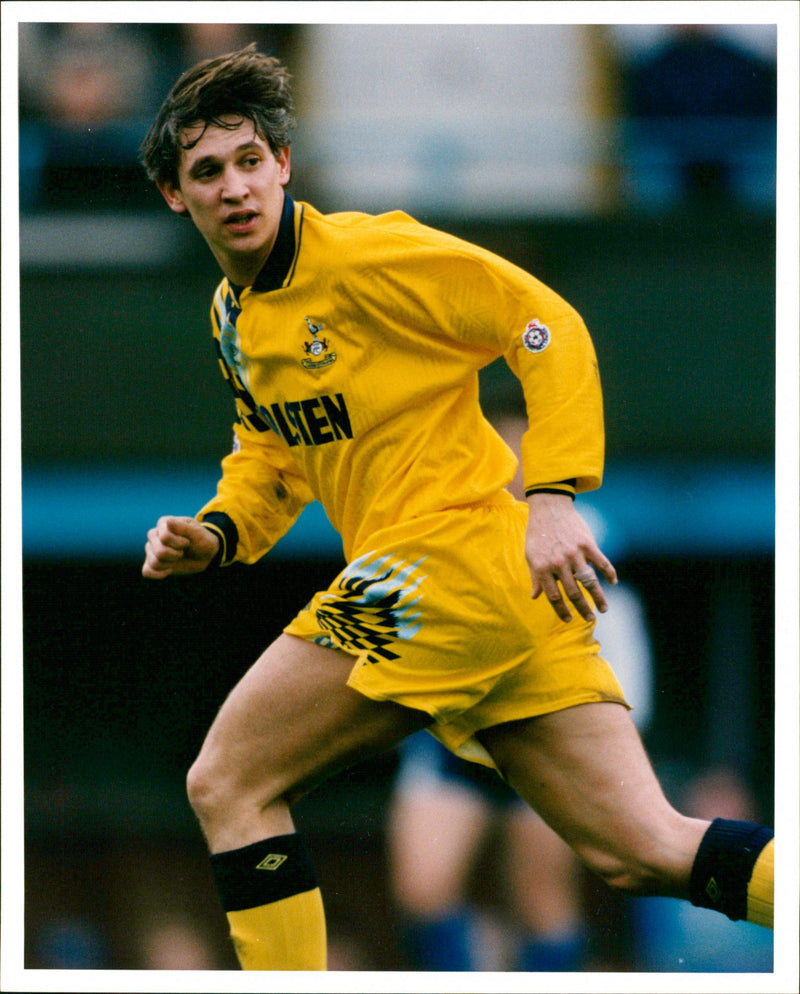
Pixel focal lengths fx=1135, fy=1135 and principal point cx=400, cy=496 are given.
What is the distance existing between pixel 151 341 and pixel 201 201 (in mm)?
1053

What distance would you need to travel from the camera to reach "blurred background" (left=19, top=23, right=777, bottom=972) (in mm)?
3154

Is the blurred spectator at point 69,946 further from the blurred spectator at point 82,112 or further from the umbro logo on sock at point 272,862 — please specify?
the blurred spectator at point 82,112

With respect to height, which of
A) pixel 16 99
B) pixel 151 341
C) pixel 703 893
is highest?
pixel 16 99

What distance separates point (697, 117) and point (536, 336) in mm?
1271

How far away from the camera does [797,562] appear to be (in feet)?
9.77

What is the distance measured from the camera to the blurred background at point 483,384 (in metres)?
3.15

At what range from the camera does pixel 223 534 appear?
2.87 meters

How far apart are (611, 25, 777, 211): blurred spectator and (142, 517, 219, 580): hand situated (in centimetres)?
173

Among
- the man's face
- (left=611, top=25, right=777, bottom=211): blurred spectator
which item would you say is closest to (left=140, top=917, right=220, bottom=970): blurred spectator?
the man's face

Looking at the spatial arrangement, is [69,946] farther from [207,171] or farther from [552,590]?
[207,171]

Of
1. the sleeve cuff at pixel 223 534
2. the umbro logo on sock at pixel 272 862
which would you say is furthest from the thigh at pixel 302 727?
the sleeve cuff at pixel 223 534

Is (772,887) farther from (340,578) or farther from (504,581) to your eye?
(340,578)

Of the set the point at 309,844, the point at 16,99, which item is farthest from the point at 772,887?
the point at 16,99

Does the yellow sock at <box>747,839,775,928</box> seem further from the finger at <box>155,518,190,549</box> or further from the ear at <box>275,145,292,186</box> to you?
the ear at <box>275,145,292,186</box>
